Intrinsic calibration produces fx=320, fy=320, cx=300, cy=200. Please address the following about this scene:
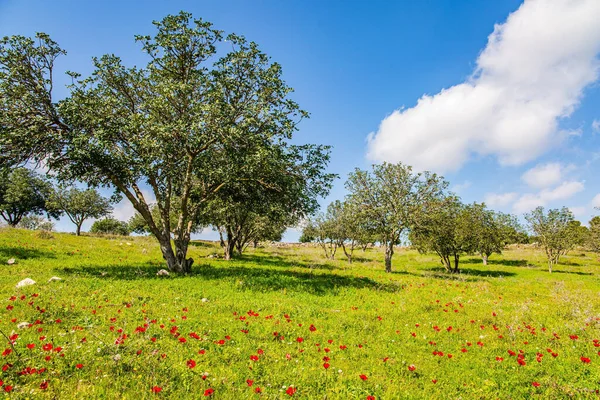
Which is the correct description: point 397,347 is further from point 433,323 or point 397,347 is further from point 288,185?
point 288,185

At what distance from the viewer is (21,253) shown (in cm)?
2072

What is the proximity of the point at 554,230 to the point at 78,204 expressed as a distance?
97318 millimetres

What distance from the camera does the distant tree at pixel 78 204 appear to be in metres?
71.8

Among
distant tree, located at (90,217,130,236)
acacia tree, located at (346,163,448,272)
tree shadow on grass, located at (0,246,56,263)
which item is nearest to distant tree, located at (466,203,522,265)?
acacia tree, located at (346,163,448,272)

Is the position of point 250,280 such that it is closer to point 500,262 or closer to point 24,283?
point 24,283

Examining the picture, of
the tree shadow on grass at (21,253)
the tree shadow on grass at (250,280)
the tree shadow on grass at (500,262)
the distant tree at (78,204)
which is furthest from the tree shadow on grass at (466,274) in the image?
the distant tree at (78,204)

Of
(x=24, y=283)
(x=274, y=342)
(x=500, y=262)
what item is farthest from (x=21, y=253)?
(x=500, y=262)

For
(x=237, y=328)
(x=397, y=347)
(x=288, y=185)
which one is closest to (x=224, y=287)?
(x=237, y=328)

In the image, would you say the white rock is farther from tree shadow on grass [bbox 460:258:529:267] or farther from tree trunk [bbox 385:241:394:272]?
tree shadow on grass [bbox 460:258:529:267]

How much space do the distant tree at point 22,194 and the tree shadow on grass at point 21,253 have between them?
2024 inches

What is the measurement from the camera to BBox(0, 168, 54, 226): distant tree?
6438 cm

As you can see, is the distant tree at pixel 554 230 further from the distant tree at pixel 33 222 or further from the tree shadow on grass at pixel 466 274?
the distant tree at pixel 33 222

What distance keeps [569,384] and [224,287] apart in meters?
13.2

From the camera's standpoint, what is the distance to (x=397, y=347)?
9.60m
